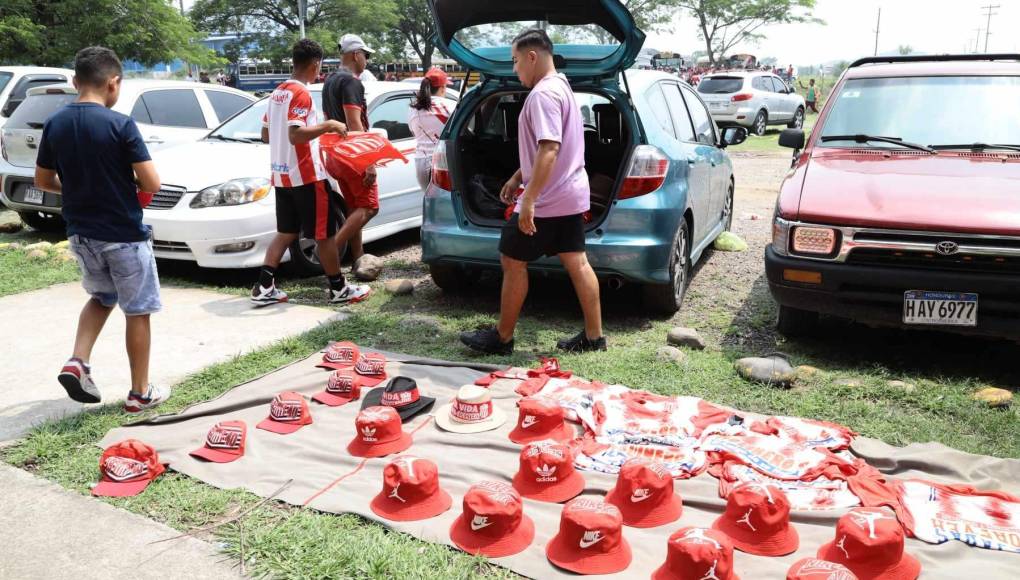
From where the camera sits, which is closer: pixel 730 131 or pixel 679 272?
pixel 679 272

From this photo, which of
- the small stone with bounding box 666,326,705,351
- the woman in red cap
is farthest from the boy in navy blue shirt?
the woman in red cap

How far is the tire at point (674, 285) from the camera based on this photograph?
5.30m

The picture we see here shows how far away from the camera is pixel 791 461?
3.24 meters

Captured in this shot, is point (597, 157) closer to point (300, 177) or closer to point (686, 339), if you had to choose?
point (686, 339)

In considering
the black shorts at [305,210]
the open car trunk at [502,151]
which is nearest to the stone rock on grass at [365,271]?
the black shorts at [305,210]

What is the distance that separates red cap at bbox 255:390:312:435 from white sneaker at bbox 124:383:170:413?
698 millimetres

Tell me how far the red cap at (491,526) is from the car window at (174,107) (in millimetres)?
7160

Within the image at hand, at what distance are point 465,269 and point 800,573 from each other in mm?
4118

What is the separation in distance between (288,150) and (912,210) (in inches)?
168

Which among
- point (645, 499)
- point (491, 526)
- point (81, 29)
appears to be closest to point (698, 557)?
point (645, 499)

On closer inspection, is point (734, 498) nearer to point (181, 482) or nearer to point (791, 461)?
point (791, 461)

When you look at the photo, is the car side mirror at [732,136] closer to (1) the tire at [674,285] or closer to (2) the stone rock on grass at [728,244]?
(2) the stone rock on grass at [728,244]

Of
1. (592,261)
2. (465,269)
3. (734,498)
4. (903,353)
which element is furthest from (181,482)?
(903,353)

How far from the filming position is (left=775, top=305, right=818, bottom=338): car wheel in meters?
4.83
